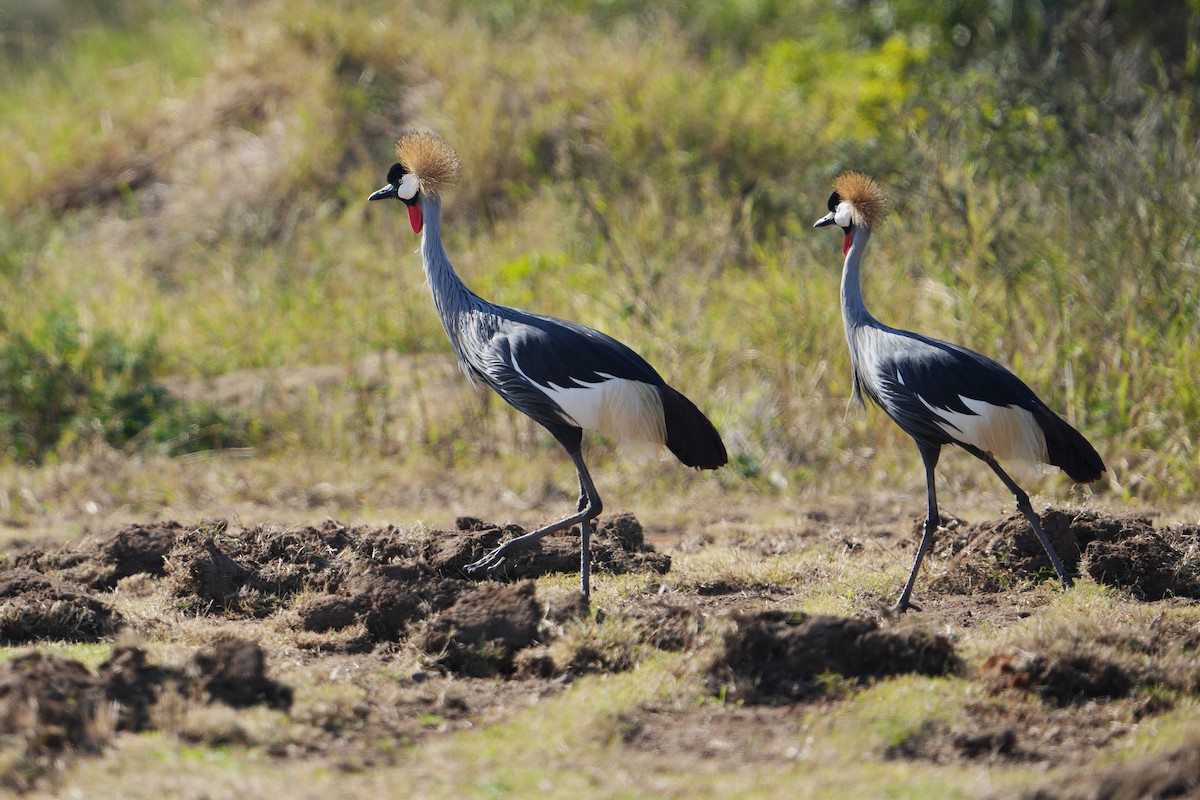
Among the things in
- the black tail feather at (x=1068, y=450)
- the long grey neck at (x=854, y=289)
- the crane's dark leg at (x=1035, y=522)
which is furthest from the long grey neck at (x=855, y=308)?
the black tail feather at (x=1068, y=450)

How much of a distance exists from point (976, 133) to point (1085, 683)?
18.3 feet

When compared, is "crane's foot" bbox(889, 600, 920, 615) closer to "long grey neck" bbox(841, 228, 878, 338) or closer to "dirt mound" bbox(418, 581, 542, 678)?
"long grey neck" bbox(841, 228, 878, 338)

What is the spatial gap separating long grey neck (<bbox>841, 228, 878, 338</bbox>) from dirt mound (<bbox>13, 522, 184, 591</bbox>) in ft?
9.78

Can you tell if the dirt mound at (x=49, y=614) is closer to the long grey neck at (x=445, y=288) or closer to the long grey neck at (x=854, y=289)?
the long grey neck at (x=445, y=288)

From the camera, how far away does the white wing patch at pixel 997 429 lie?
5.02 metres

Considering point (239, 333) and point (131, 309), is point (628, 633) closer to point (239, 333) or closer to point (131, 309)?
point (239, 333)

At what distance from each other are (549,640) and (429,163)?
94.1 inches

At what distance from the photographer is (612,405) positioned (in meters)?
5.30

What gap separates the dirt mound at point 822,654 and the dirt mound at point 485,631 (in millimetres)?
683

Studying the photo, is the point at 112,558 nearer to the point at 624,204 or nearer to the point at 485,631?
the point at 485,631

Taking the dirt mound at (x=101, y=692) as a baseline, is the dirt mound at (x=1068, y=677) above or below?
below

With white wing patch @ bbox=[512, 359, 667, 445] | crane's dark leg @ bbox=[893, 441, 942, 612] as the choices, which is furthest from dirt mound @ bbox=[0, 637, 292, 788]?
crane's dark leg @ bbox=[893, 441, 942, 612]

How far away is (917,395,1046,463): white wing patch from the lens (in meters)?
5.02

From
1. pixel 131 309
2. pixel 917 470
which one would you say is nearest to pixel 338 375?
pixel 131 309
